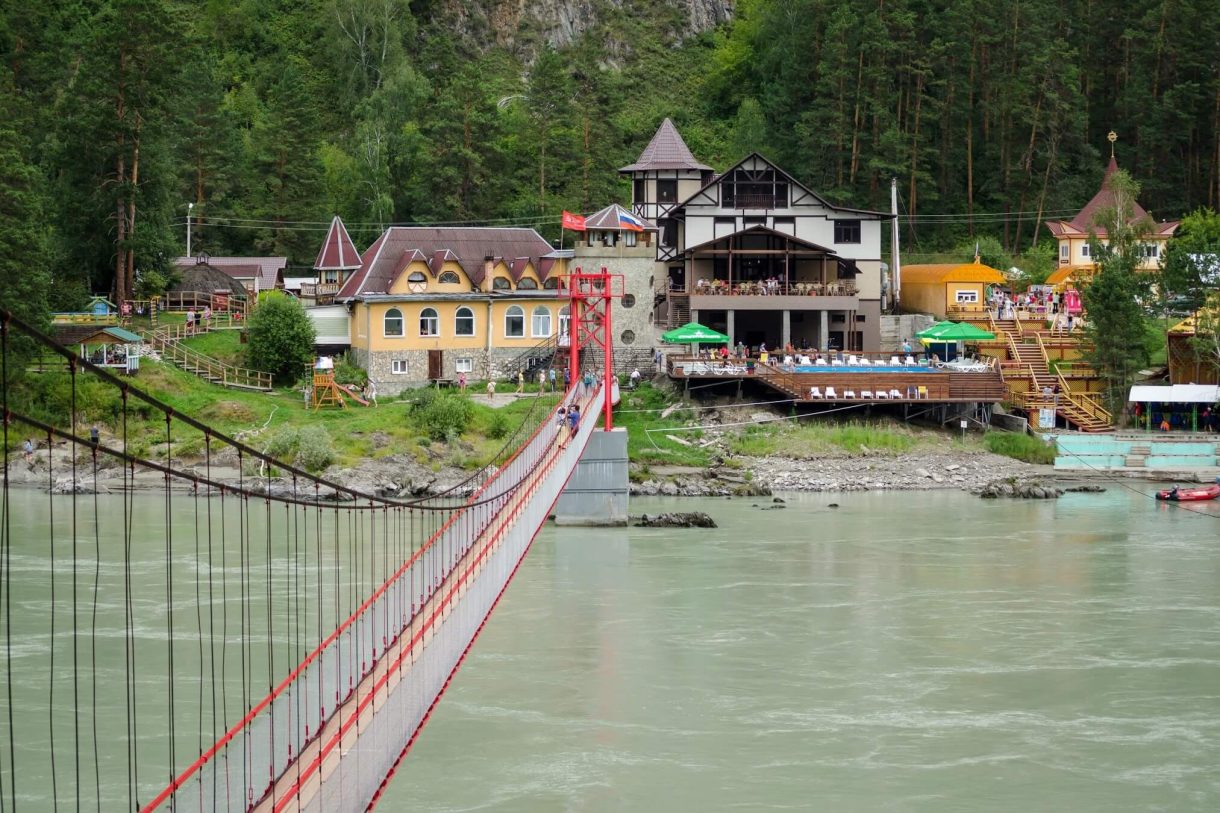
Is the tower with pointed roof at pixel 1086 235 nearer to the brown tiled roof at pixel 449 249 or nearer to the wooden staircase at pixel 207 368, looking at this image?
the brown tiled roof at pixel 449 249

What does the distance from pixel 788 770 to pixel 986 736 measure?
287cm

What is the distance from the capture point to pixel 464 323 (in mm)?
48969

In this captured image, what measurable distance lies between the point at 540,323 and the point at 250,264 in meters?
12.9

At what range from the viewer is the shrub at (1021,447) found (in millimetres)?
44250

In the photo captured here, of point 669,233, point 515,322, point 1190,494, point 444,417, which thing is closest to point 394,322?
point 515,322

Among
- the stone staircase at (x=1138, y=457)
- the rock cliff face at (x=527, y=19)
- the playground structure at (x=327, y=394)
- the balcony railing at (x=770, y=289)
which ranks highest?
the rock cliff face at (x=527, y=19)

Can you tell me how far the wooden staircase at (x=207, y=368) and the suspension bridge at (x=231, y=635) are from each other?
290 inches

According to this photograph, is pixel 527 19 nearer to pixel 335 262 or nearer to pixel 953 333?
pixel 335 262

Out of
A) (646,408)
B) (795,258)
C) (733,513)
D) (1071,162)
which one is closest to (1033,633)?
(733,513)

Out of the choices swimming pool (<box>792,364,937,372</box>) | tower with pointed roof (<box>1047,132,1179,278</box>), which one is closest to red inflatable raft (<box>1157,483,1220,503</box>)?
swimming pool (<box>792,364,937,372</box>)

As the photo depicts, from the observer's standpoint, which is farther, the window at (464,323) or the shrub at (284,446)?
the window at (464,323)

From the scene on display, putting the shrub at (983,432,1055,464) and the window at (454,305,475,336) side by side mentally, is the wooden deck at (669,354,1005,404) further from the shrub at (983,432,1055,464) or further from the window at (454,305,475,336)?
the window at (454,305,475,336)

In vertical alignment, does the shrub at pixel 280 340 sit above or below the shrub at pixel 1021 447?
above

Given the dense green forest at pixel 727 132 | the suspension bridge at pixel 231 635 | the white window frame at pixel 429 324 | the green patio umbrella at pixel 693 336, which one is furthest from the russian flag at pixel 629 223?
the suspension bridge at pixel 231 635
